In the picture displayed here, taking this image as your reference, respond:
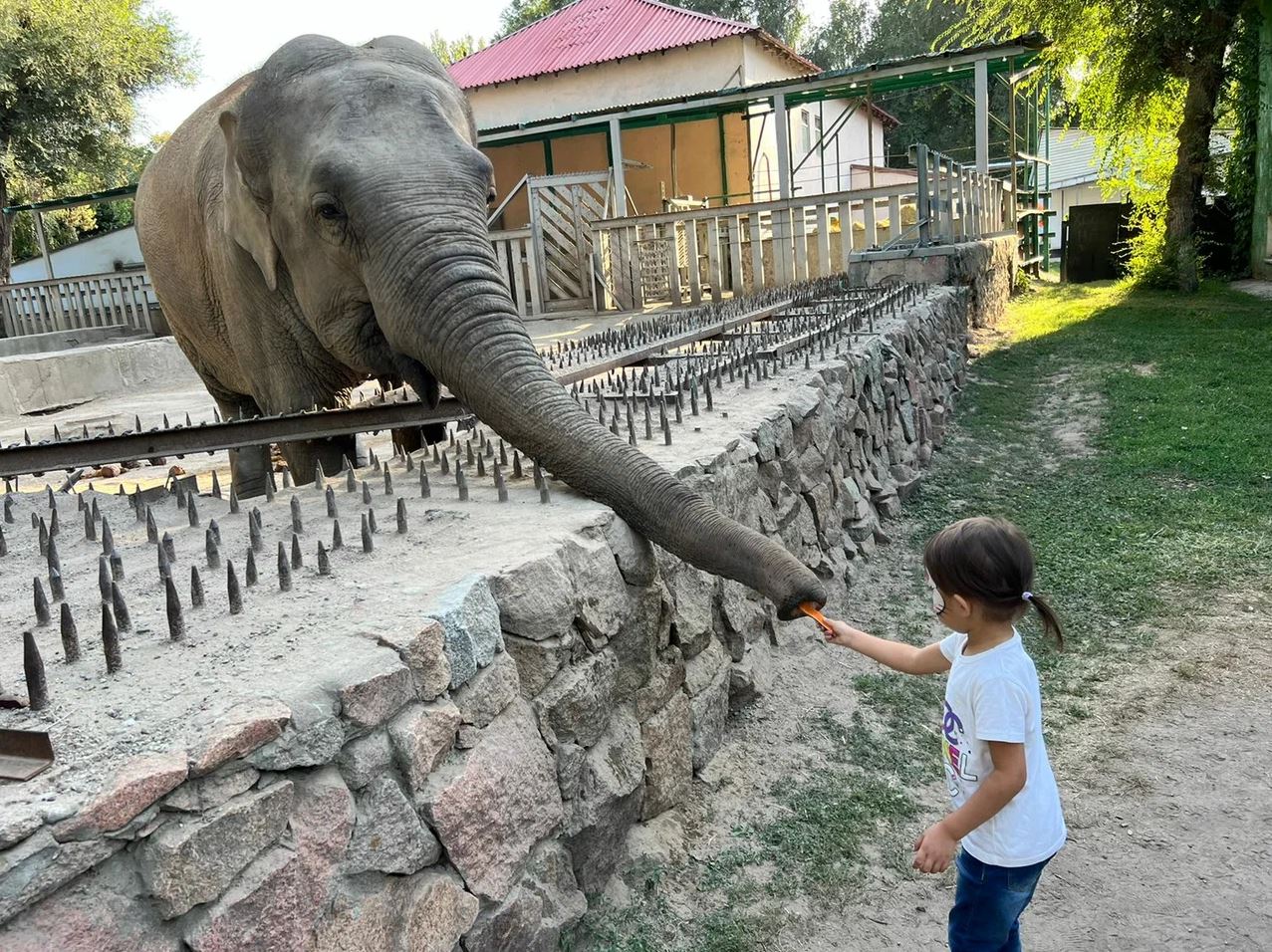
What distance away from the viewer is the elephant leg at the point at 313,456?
4664 millimetres

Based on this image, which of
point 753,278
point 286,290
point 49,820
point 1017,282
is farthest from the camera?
point 1017,282

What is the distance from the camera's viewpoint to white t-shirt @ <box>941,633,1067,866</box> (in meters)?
2.29

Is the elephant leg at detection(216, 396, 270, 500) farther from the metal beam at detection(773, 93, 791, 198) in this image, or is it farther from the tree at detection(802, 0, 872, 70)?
the tree at detection(802, 0, 872, 70)

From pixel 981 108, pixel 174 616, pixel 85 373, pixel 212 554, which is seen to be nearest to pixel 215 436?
pixel 212 554

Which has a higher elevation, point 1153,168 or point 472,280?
point 1153,168

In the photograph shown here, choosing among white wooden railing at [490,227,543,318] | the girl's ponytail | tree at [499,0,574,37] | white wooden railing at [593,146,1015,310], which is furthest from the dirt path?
tree at [499,0,574,37]

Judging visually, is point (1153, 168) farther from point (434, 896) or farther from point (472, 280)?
point (434, 896)

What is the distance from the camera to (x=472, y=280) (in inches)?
143

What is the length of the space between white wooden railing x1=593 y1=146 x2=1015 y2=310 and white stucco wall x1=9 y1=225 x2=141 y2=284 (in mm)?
16541

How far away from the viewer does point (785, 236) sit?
12812mm

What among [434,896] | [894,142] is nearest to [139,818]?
[434,896]

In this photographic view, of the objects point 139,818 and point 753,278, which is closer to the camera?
point 139,818

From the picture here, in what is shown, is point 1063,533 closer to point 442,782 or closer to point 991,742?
point 991,742

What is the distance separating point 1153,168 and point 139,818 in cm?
2109
